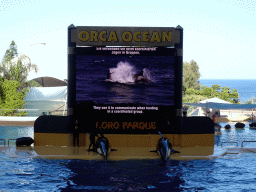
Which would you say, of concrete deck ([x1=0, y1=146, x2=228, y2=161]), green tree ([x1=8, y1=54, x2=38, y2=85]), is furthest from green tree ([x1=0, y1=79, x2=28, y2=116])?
concrete deck ([x1=0, y1=146, x2=228, y2=161])

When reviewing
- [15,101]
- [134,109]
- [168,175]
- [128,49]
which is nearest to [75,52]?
[128,49]

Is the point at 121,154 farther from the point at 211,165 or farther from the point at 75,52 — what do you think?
the point at 75,52

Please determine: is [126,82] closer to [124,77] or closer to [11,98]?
[124,77]

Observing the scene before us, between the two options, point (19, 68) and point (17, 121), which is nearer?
point (17, 121)

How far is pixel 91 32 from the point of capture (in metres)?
22.4

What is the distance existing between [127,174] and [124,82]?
6.66 metres

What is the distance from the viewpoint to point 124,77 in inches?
872

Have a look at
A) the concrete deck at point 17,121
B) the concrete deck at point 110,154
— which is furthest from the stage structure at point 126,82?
the concrete deck at point 17,121

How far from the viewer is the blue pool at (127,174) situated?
15086mm

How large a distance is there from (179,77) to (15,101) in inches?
1452

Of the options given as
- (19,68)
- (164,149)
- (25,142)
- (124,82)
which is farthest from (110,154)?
(19,68)

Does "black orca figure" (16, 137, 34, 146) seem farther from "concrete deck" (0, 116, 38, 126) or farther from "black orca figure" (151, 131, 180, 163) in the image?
"concrete deck" (0, 116, 38, 126)

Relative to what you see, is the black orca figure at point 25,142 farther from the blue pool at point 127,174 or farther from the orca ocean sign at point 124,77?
the orca ocean sign at point 124,77

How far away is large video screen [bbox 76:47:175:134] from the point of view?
22.1 m
